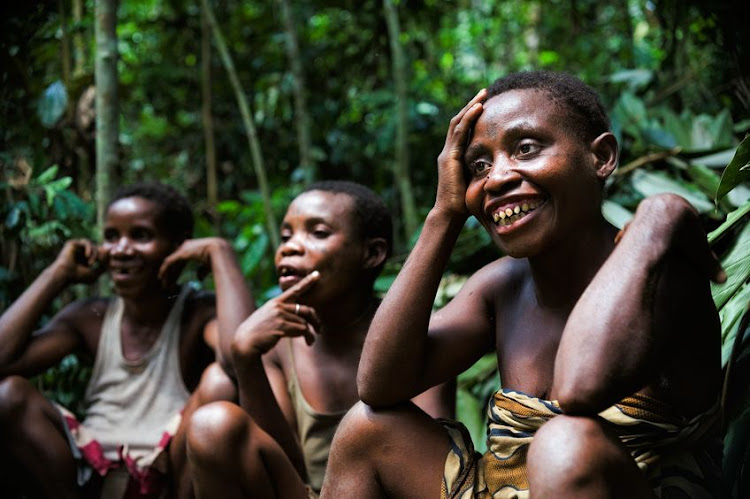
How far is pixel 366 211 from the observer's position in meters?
2.88

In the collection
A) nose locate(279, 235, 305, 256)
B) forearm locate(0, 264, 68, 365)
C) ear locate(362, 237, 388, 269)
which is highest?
nose locate(279, 235, 305, 256)

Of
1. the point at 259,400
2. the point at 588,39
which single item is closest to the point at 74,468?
the point at 259,400

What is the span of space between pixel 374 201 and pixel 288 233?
34 centimetres

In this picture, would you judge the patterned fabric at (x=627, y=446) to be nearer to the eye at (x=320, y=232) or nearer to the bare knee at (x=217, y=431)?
the bare knee at (x=217, y=431)

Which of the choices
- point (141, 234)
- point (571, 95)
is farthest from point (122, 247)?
point (571, 95)

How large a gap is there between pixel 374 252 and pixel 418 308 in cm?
104

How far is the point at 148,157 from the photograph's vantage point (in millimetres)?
6410

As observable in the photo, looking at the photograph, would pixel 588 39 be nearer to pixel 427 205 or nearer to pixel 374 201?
pixel 427 205

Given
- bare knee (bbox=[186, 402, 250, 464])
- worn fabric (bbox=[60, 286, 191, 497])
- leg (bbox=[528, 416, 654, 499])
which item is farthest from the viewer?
worn fabric (bbox=[60, 286, 191, 497])

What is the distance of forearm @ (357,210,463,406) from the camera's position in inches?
73.1

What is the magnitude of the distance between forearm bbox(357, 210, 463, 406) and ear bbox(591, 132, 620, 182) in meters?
0.40

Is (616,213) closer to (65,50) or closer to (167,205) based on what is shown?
(167,205)

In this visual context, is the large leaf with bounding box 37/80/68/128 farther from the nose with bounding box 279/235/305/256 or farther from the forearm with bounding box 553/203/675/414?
the forearm with bounding box 553/203/675/414

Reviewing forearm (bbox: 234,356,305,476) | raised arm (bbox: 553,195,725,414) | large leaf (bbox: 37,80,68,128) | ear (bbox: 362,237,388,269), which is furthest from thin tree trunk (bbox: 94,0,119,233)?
raised arm (bbox: 553,195,725,414)
